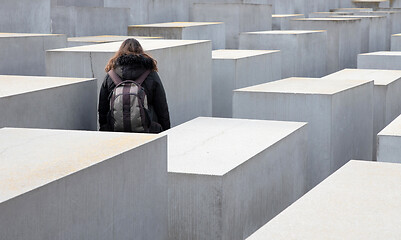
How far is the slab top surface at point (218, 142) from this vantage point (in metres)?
4.89

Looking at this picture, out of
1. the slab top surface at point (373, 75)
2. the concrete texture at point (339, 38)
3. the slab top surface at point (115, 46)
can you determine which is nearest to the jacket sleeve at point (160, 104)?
the slab top surface at point (115, 46)

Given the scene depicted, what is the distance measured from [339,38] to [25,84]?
10.5 m

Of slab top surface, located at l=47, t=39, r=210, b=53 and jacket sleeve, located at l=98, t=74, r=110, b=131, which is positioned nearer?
jacket sleeve, located at l=98, t=74, r=110, b=131

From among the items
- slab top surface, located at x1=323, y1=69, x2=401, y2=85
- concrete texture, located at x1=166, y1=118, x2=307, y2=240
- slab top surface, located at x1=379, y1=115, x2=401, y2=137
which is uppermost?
slab top surface, located at x1=323, y1=69, x2=401, y2=85

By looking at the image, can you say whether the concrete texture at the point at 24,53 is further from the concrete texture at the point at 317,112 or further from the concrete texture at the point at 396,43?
the concrete texture at the point at 396,43

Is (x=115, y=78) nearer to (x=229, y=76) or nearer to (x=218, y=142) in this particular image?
(x=218, y=142)

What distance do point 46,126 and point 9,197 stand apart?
2695 millimetres

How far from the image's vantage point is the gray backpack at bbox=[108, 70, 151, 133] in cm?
536

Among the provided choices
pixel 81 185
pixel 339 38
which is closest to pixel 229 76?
pixel 339 38

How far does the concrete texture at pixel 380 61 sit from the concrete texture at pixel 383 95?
156cm

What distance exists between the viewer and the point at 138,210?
146 inches

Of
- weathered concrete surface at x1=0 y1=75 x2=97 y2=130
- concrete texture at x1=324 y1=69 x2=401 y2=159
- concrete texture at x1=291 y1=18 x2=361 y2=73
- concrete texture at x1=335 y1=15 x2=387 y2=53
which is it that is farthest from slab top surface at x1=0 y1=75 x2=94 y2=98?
concrete texture at x1=335 y1=15 x2=387 y2=53

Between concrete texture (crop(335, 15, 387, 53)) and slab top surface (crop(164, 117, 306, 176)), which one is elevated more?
concrete texture (crop(335, 15, 387, 53))

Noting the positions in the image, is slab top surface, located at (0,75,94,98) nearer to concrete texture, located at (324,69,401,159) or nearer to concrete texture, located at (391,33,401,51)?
concrete texture, located at (324,69,401,159)
